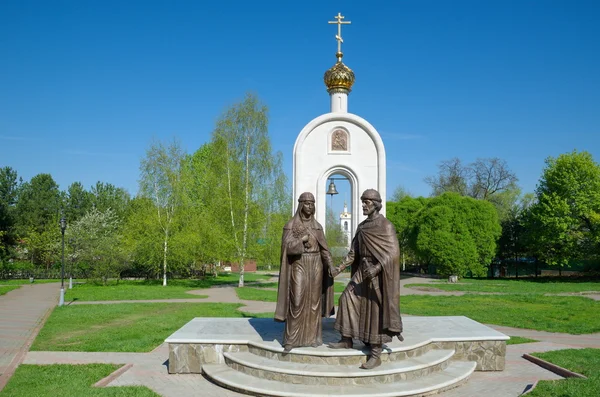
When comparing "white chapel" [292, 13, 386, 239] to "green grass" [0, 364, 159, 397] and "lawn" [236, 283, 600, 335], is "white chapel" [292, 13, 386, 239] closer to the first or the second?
"green grass" [0, 364, 159, 397]

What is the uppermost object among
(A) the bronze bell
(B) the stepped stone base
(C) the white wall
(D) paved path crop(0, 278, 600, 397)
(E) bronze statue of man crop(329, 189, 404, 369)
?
(C) the white wall

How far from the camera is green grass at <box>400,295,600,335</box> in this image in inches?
475

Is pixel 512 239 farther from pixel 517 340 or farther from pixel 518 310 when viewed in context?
pixel 517 340

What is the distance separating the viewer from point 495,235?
33.6 meters

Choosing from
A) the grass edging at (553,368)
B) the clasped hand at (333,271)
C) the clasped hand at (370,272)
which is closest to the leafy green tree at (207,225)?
the clasped hand at (333,271)

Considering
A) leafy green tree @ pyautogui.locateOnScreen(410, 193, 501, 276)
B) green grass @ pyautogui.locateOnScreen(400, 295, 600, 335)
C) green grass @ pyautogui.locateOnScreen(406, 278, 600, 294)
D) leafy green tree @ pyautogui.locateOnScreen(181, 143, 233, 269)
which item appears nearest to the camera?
green grass @ pyautogui.locateOnScreen(400, 295, 600, 335)

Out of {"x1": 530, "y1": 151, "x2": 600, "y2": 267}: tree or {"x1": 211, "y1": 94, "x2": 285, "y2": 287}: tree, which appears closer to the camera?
{"x1": 211, "y1": 94, "x2": 285, "y2": 287}: tree

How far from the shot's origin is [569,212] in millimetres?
30469

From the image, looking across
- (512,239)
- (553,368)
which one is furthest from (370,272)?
(512,239)

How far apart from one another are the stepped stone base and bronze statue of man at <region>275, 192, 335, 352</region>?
0.85 feet

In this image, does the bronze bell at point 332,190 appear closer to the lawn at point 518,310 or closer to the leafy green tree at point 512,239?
the lawn at point 518,310

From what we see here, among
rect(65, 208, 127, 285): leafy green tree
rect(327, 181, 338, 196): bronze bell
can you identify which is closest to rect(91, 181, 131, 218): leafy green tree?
rect(65, 208, 127, 285): leafy green tree

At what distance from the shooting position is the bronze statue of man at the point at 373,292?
20.5ft

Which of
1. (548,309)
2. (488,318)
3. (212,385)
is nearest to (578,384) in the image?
(212,385)
